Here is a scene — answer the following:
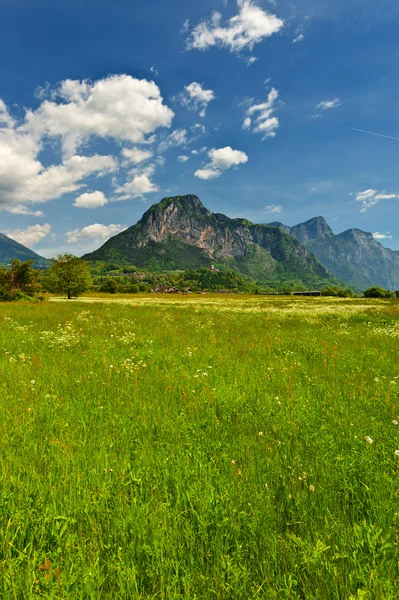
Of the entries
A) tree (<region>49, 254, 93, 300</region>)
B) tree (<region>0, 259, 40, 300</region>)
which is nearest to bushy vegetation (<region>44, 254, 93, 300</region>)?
tree (<region>49, 254, 93, 300</region>)

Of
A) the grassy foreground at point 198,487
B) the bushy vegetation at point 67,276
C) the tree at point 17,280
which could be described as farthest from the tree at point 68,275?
the grassy foreground at point 198,487

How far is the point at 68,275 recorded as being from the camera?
225 ft

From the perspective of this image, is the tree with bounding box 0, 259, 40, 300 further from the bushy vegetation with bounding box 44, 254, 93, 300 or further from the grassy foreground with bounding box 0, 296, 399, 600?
the grassy foreground with bounding box 0, 296, 399, 600

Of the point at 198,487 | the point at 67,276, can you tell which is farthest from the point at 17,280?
the point at 198,487

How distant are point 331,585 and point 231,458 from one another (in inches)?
63.2

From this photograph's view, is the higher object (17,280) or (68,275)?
(68,275)

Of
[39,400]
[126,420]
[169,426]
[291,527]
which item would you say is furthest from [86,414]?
[291,527]

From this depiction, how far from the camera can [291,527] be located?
253 cm

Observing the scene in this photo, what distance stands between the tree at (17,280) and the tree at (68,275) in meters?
20.4

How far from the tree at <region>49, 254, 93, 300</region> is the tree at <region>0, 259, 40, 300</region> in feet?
66.9

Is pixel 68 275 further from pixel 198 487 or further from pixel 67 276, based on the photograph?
pixel 198 487

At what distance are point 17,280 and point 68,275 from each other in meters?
23.0

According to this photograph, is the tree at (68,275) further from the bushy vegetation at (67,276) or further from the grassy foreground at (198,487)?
the grassy foreground at (198,487)

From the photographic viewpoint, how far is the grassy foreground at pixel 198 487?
2020mm
